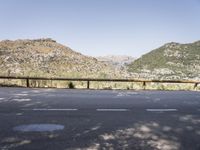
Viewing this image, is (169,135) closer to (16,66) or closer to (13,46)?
(16,66)

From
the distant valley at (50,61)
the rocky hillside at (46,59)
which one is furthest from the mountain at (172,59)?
the rocky hillside at (46,59)

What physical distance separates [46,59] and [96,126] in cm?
7201

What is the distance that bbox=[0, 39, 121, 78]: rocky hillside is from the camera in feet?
237

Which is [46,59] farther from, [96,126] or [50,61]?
[96,126]

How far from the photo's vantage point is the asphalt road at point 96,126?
27.7 ft

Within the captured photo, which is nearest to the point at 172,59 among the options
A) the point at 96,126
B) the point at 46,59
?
the point at 46,59

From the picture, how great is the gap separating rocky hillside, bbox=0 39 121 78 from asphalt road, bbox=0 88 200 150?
5396 cm

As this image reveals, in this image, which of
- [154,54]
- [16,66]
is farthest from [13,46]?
[154,54]

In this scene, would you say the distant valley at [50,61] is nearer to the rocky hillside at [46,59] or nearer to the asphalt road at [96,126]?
the rocky hillside at [46,59]

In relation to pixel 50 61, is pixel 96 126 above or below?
below

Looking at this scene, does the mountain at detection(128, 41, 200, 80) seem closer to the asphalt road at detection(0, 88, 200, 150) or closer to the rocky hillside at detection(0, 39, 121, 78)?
the rocky hillside at detection(0, 39, 121, 78)

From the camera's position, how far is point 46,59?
267 ft

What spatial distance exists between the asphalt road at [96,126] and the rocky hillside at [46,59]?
177 feet

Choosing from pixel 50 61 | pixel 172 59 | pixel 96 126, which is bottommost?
pixel 96 126
